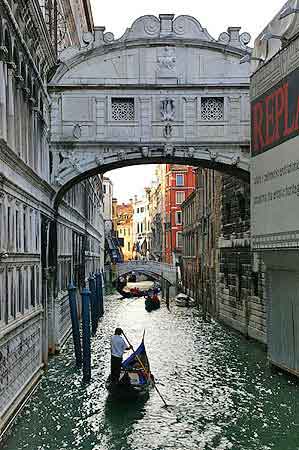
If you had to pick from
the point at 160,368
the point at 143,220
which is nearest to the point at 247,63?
the point at 160,368

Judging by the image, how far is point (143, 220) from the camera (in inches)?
3167

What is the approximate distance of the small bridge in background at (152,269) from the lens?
127 ft

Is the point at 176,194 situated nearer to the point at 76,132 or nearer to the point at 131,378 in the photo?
the point at 76,132

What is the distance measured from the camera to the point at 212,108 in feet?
48.3

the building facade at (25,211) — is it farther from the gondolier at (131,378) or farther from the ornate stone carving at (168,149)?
the ornate stone carving at (168,149)

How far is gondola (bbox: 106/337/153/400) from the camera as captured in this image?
35.9ft

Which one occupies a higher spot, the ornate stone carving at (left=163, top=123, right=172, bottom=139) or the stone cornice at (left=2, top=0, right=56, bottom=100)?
the stone cornice at (left=2, top=0, right=56, bottom=100)

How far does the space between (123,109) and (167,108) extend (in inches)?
33.7

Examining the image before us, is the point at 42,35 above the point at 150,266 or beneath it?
above

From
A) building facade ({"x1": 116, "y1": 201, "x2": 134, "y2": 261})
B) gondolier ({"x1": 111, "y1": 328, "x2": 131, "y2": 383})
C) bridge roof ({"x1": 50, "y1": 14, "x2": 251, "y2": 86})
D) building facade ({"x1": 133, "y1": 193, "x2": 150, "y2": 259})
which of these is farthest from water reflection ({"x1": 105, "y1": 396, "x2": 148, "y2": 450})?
building facade ({"x1": 116, "y1": 201, "x2": 134, "y2": 261})

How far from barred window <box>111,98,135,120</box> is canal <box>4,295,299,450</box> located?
15.6 ft

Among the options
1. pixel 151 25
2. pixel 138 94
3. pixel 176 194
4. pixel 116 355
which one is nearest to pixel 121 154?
pixel 138 94

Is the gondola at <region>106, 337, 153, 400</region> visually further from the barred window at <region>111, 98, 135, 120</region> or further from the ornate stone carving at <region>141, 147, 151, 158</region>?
the barred window at <region>111, 98, 135, 120</region>

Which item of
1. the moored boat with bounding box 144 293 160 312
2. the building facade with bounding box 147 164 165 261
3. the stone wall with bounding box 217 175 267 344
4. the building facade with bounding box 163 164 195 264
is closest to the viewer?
the stone wall with bounding box 217 175 267 344
